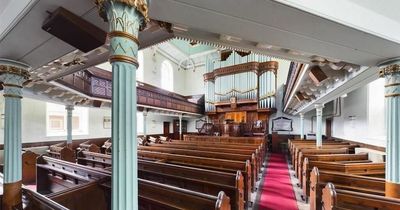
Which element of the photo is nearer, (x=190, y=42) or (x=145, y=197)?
(x=145, y=197)

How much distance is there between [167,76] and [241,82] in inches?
259

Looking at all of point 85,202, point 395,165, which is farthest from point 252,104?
point 85,202

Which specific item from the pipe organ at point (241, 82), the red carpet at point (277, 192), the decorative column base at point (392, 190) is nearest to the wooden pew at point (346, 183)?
the decorative column base at point (392, 190)

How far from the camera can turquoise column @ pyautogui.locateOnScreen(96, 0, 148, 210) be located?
46.3 inches

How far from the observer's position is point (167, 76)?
17562 mm

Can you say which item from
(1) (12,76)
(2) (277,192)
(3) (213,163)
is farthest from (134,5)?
(2) (277,192)

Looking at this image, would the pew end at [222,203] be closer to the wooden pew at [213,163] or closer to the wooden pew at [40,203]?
the wooden pew at [40,203]

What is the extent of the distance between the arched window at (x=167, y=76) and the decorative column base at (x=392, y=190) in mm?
15485

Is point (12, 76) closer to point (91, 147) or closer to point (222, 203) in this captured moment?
point (222, 203)

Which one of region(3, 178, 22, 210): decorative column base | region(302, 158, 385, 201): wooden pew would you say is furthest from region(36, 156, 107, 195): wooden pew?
region(302, 158, 385, 201): wooden pew

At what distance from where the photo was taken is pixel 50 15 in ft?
5.24

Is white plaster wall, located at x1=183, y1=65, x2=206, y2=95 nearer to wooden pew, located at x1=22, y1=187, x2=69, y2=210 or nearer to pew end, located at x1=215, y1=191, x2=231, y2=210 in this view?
wooden pew, located at x1=22, y1=187, x2=69, y2=210

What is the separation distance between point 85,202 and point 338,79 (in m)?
5.22

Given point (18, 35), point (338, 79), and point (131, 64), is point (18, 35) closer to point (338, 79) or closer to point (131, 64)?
point (131, 64)
